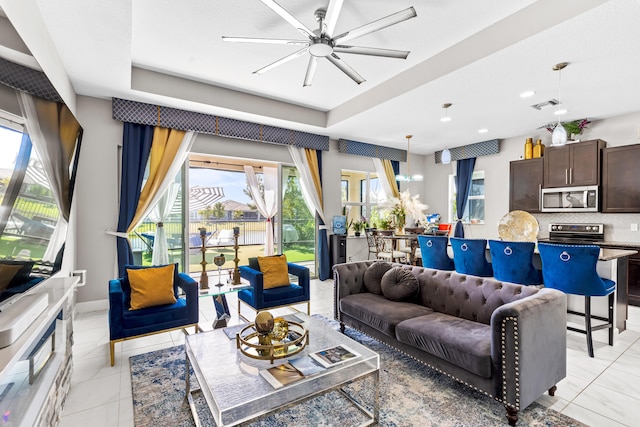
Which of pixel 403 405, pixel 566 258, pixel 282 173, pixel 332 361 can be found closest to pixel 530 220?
pixel 566 258

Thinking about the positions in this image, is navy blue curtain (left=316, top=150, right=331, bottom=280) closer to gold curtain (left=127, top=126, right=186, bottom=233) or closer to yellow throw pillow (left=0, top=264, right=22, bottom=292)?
gold curtain (left=127, top=126, right=186, bottom=233)

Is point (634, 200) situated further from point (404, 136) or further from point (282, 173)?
point (282, 173)

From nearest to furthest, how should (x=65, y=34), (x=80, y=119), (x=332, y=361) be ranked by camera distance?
(x=332, y=361) → (x=65, y=34) → (x=80, y=119)

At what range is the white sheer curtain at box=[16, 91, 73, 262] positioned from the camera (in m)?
1.56

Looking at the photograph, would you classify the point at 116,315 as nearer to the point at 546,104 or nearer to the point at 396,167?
the point at 546,104

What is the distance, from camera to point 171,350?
2.96m

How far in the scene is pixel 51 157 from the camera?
6.57 ft

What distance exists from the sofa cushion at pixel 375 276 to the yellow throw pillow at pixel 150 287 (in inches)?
77.7

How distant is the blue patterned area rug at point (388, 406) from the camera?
6.39 ft

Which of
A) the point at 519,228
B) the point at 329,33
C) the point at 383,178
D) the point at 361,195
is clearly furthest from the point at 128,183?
the point at 519,228

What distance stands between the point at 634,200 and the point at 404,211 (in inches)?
124

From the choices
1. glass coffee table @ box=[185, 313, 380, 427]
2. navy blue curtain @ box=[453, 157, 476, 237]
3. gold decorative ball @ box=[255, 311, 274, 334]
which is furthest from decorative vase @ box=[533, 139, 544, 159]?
gold decorative ball @ box=[255, 311, 274, 334]

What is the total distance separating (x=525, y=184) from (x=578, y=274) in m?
3.21

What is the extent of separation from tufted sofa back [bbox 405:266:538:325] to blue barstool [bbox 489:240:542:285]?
77cm
